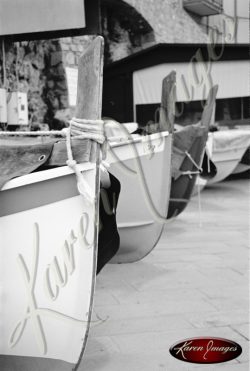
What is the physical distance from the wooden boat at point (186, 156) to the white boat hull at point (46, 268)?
339 cm

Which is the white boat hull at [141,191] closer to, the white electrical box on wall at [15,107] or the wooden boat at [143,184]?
the wooden boat at [143,184]

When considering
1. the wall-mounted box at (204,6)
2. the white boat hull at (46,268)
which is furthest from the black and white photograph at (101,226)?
the wall-mounted box at (204,6)

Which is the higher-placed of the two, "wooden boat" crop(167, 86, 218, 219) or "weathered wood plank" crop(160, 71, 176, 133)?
"weathered wood plank" crop(160, 71, 176, 133)

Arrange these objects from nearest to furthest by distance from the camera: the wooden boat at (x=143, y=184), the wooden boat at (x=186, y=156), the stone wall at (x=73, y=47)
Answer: the wooden boat at (x=143, y=184) < the wooden boat at (x=186, y=156) < the stone wall at (x=73, y=47)

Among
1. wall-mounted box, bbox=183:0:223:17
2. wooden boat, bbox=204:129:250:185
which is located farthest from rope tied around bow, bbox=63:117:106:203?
wall-mounted box, bbox=183:0:223:17

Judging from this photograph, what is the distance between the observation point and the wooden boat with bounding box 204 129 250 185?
8086mm

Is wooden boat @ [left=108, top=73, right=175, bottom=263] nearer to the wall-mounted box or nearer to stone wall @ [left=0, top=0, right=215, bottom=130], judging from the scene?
stone wall @ [left=0, top=0, right=215, bottom=130]

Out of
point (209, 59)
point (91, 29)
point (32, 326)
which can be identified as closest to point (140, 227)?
point (32, 326)

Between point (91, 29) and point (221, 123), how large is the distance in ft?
16.4

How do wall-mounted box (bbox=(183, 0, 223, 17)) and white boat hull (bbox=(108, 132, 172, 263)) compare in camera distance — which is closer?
white boat hull (bbox=(108, 132, 172, 263))

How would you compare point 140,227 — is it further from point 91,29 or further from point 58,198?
point 91,29

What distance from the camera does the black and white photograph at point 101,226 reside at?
1878mm

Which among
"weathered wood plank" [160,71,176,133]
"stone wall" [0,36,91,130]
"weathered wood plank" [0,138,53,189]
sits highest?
"stone wall" [0,36,91,130]

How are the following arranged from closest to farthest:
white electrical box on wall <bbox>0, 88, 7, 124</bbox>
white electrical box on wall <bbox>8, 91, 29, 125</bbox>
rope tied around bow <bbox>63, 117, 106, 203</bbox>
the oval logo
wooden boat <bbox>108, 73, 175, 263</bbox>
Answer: rope tied around bow <bbox>63, 117, 106, 203</bbox>
the oval logo
wooden boat <bbox>108, 73, 175, 263</bbox>
white electrical box on wall <bbox>0, 88, 7, 124</bbox>
white electrical box on wall <bbox>8, 91, 29, 125</bbox>
